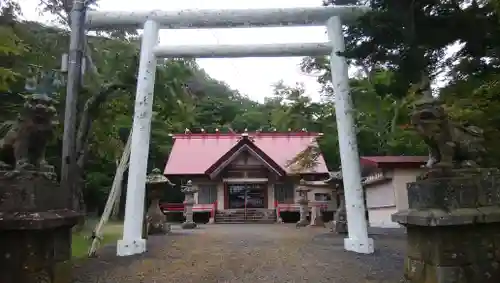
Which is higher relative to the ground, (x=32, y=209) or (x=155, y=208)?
(x=155, y=208)

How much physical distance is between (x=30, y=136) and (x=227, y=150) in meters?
17.9

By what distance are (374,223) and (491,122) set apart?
33.5ft

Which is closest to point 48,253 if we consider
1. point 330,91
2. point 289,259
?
point 289,259

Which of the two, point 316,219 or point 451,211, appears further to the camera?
point 316,219

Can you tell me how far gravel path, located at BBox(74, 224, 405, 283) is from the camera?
5508 mm

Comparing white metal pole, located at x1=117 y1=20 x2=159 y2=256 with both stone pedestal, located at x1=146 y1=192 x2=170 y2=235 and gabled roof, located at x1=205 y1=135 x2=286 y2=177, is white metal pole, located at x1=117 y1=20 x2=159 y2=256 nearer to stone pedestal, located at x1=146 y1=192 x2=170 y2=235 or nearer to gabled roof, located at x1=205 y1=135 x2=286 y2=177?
stone pedestal, located at x1=146 y1=192 x2=170 y2=235

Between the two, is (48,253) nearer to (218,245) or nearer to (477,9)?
(218,245)

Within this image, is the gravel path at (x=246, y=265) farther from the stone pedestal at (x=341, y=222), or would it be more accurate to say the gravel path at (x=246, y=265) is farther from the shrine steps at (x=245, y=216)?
the shrine steps at (x=245, y=216)

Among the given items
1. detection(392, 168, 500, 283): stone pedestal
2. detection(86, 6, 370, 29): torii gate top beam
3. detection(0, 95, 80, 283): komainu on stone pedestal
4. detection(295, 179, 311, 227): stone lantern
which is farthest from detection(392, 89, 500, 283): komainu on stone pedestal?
detection(295, 179, 311, 227): stone lantern

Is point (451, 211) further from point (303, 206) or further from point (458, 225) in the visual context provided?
point (303, 206)

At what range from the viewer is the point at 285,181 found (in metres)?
Answer: 21.3

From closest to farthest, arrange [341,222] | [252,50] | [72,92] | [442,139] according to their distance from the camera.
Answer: [442,139], [72,92], [252,50], [341,222]

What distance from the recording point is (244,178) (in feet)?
69.7

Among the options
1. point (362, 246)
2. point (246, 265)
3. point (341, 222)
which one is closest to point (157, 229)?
point (341, 222)
